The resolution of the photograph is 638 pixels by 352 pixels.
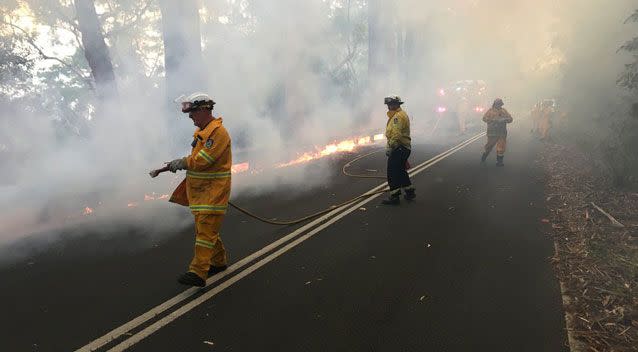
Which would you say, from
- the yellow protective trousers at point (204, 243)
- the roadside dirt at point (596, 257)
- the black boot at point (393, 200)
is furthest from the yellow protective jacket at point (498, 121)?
the yellow protective trousers at point (204, 243)

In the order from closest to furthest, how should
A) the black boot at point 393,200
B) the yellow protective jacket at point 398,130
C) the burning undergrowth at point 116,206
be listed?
the burning undergrowth at point 116,206
the yellow protective jacket at point 398,130
the black boot at point 393,200

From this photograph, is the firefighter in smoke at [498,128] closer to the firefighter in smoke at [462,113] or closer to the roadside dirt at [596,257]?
the roadside dirt at [596,257]

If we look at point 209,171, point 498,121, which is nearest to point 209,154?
point 209,171

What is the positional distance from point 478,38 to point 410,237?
129ft

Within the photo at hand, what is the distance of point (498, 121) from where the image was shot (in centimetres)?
1071

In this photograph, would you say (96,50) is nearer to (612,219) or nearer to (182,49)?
(182,49)

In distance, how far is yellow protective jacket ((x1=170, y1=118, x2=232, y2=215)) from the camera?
3939mm

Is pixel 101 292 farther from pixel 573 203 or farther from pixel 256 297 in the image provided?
pixel 573 203

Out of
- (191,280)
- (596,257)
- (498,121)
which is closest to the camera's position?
(191,280)

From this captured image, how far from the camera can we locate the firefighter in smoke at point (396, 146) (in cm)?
698

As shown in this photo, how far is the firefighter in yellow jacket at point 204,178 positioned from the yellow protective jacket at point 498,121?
28.2 ft

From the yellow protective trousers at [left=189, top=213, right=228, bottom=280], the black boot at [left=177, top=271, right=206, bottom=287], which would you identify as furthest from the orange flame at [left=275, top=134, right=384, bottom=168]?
the black boot at [left=177, top=271, right=206, bottom=287]

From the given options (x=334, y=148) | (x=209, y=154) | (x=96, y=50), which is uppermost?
(x=96, y=50)

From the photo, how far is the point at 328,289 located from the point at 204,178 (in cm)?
159
